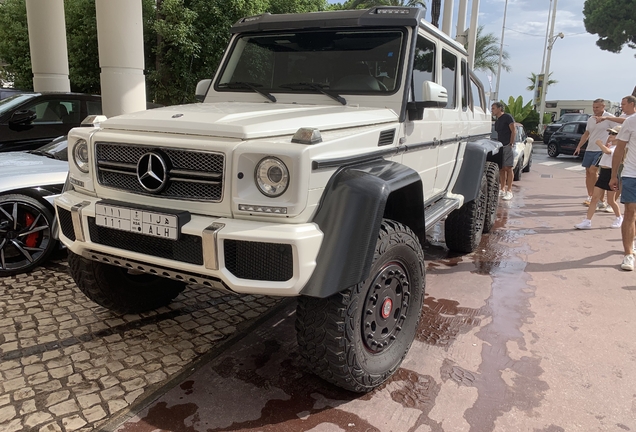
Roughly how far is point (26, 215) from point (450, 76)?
4070mm

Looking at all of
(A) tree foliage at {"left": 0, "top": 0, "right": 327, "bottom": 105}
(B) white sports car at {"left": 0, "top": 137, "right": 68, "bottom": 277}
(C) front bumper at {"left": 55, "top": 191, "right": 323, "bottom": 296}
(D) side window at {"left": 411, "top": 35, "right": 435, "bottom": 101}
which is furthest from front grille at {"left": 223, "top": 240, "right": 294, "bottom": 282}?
(A) tree foliage at {"left": 0, "top": 0, "right": 327, "bottom": 105}

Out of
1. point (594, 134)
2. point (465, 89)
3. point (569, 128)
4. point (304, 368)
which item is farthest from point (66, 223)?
point (569, 128)

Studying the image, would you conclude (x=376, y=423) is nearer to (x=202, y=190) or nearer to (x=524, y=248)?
(x=202, y=190)

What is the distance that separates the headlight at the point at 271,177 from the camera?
87.1 inches

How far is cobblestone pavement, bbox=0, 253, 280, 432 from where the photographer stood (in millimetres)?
2482

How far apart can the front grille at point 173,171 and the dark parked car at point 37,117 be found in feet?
14.1

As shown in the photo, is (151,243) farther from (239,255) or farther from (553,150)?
(553,150)

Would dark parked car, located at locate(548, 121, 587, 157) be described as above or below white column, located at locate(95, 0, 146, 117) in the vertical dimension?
below

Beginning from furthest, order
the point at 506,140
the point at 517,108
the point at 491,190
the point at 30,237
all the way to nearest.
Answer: the point at 517,108, the point at 506,140, the point at 491,190, the point at 30,237

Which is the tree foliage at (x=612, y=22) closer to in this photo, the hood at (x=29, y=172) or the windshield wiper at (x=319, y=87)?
the windshield wiper at (x=319, y=87)

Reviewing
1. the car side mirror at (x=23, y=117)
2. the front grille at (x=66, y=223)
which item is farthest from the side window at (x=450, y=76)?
the car side mirror at (x=23, y=117)

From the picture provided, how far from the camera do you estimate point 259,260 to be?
86.9 inches

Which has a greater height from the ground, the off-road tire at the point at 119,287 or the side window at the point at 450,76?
the side window at the point at 450,76

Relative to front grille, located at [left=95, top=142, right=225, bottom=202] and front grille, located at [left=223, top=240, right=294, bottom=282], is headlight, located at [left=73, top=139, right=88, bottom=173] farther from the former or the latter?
front grille, located at [left=223, top=240, right=294, bottom=282]
